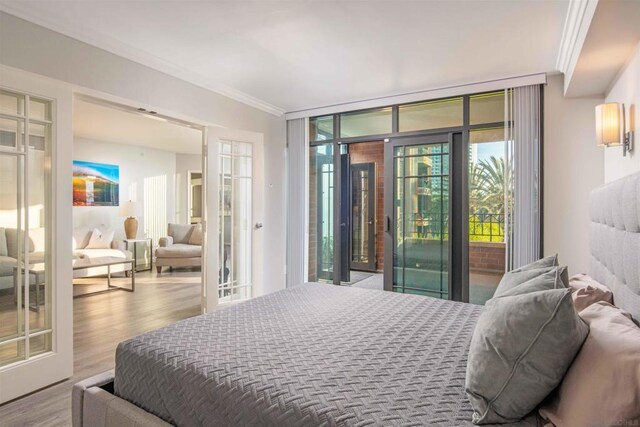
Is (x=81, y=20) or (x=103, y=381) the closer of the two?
(x=103, y=381)

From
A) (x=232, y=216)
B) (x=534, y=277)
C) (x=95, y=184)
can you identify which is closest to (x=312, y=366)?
(x=534, y=277)

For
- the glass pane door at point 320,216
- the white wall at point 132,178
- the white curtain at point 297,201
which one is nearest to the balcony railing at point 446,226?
the glass pane door at point 320,216

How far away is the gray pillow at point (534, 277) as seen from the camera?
1.43 m

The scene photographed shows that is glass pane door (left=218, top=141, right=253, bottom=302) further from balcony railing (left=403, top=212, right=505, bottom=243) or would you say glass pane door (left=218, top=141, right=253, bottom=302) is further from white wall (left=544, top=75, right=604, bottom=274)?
white wall (left=544, top=75, right=604, bottom=274)

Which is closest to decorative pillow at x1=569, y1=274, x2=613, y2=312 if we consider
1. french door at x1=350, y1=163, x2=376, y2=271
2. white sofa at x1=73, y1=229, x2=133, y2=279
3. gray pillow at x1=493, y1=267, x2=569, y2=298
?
gray pillow at x1=493, y1=267, x2=569, y2=298

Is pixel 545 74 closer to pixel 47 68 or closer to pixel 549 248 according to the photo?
pixel 549 248

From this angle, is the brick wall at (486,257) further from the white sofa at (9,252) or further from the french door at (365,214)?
the white sofa at (9,252)

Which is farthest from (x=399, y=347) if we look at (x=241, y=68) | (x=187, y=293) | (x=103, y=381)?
(x=187, y=293)

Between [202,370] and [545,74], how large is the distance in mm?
3818

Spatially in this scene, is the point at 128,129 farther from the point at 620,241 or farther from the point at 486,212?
the point at 620,241

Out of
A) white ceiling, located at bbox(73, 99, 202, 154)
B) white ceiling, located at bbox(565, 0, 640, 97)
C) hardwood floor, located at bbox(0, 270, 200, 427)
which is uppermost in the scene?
white ceiling, located at bbox(73, 99, 202, 154)

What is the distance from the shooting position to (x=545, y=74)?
343cm

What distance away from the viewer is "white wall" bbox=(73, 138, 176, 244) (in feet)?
22.0

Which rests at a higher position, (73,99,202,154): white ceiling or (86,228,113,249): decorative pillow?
(73,99,202,154): white ceiling
